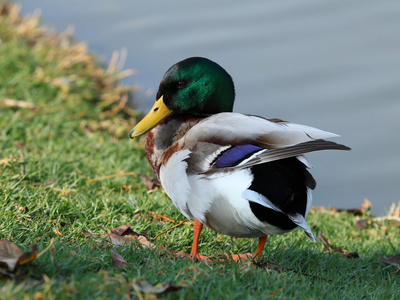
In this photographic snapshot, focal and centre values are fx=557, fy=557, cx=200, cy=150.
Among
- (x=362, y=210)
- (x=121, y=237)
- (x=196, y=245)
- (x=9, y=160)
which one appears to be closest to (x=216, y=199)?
(x=196, y=245)

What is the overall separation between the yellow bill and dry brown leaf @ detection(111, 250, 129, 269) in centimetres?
92

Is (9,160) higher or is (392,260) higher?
(9,160)

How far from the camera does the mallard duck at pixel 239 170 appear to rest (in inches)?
100

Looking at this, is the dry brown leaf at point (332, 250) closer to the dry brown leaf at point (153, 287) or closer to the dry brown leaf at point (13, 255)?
the dry brown leaf at point (153, 287)

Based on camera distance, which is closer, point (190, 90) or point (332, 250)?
point (190, 90)

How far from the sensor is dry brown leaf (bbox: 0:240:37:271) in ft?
6.66

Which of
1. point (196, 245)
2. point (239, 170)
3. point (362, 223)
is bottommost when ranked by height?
point (362, 223)

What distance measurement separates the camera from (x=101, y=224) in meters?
3.34

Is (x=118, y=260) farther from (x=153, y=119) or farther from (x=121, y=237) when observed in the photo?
(x=153, y=119)

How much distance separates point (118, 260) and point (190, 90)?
47.1 inches

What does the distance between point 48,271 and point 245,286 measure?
79 centimetres

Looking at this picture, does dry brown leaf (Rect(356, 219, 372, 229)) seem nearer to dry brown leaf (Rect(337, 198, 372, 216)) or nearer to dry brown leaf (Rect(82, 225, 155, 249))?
dry brown leaf (Rect(337, 198, 372, 216))

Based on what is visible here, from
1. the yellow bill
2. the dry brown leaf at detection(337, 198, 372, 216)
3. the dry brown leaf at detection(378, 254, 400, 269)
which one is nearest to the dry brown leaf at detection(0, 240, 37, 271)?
the yellow bill

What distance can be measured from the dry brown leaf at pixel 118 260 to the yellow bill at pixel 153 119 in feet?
3.00
